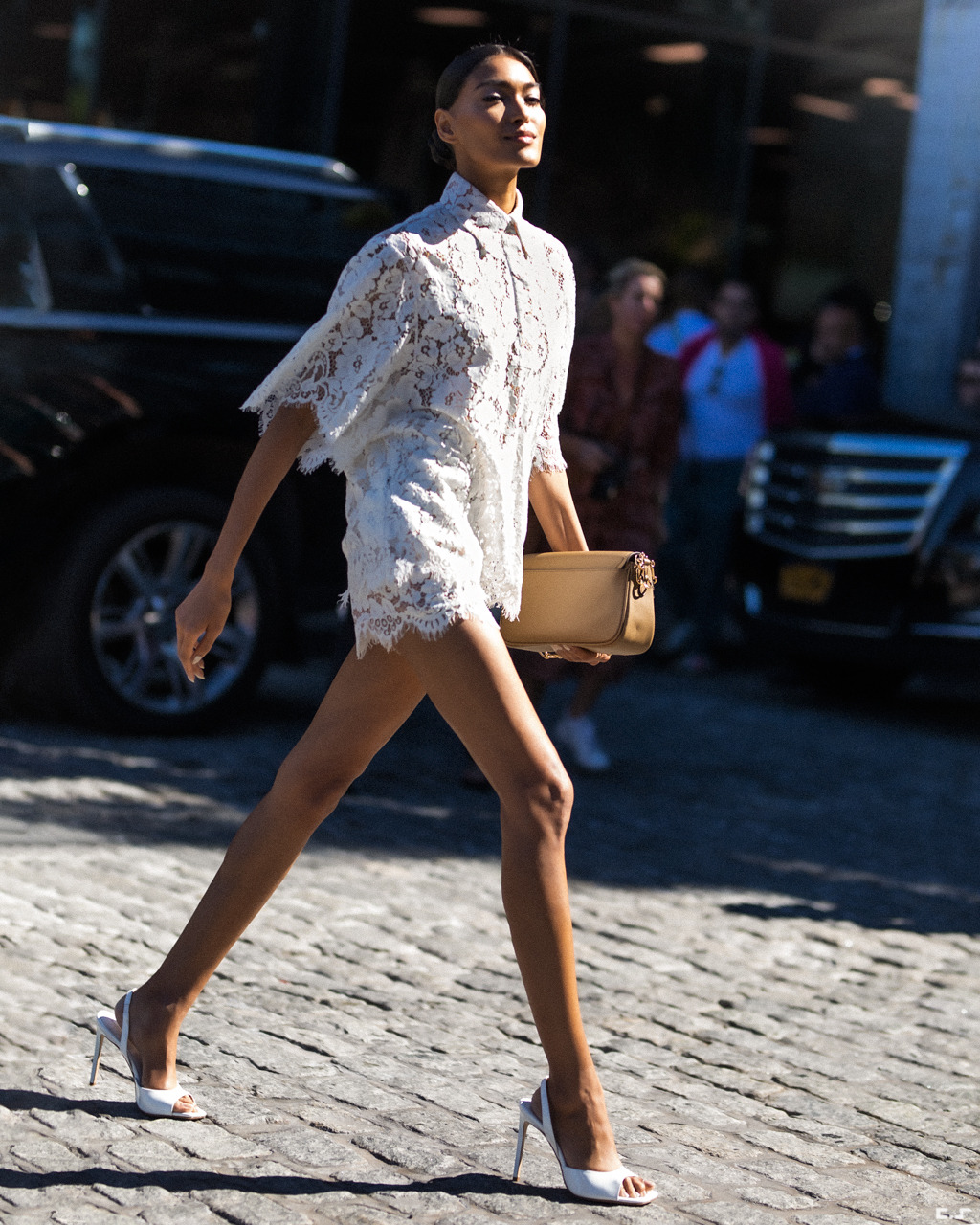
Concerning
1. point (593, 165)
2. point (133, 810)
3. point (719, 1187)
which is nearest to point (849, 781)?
point (133, 810)

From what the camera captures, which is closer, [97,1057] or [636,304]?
[97,1057]

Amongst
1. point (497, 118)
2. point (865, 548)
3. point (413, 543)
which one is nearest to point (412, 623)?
point (413, 543)

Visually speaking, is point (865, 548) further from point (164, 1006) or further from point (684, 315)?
point (164, 1006)

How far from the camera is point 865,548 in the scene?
9.36 m

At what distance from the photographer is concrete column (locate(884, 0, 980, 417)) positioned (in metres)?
14.4

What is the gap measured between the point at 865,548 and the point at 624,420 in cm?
245

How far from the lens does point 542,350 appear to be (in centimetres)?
333

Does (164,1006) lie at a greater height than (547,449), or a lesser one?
lesser

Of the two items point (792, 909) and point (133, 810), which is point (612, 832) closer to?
point (792, 909)

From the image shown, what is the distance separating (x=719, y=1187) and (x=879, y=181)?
46.2 feet

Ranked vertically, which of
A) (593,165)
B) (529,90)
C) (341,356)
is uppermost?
(593,165)

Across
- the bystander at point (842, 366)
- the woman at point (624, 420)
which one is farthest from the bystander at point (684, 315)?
the woman at point (624, 420)

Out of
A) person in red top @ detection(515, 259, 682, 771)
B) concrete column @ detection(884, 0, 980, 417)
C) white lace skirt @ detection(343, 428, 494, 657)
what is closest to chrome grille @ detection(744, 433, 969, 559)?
person in red top @ detection(515, 259, 682, 771)

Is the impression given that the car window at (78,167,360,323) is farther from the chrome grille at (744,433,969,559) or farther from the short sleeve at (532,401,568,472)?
the short sleeve at (532,401,568,472)
